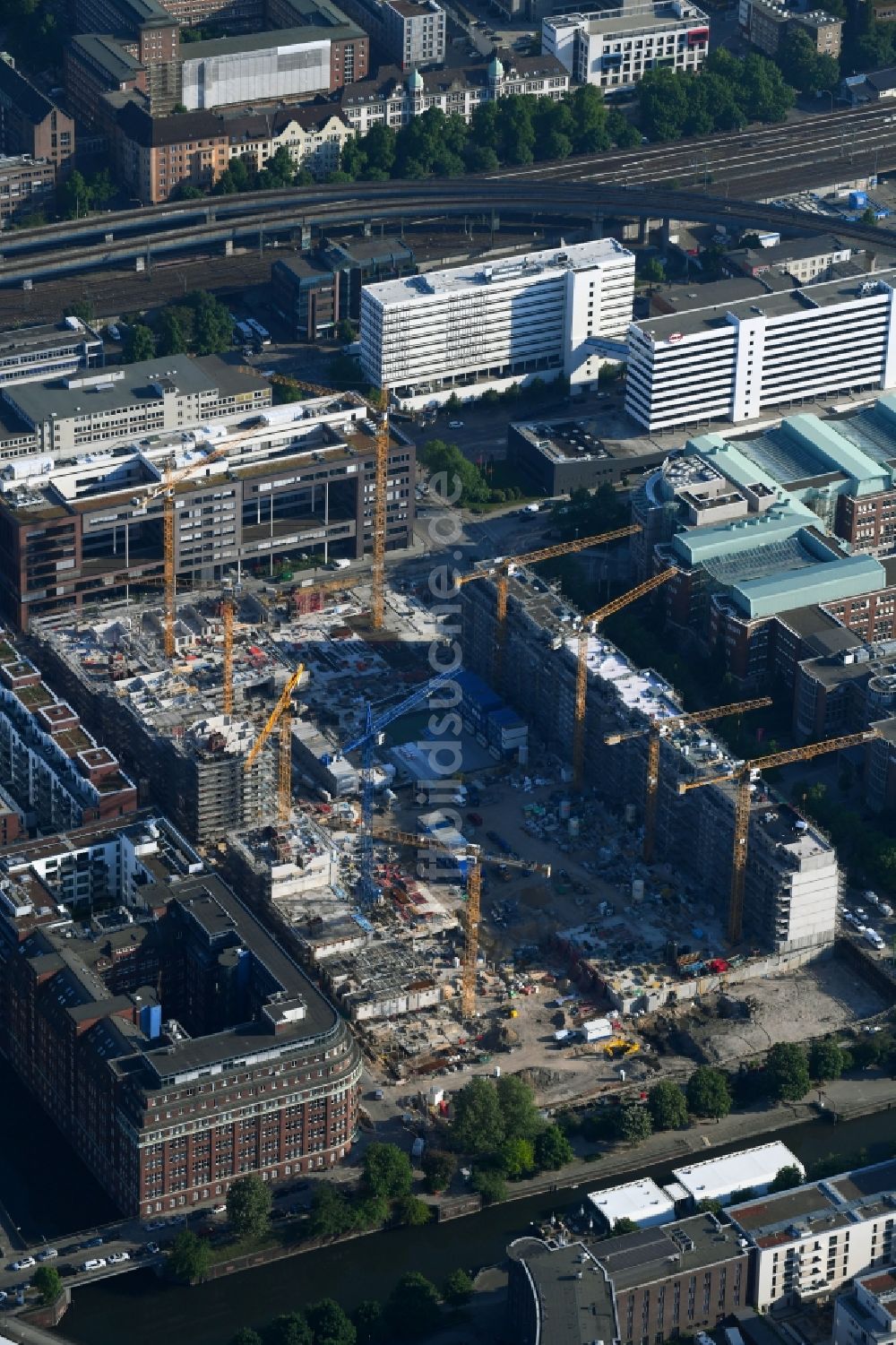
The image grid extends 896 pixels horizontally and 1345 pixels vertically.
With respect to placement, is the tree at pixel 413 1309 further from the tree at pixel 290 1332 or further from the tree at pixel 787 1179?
the tree at pixel 787 1179

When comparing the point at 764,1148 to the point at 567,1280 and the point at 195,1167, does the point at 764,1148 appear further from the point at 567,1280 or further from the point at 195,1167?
the point at 195,1167

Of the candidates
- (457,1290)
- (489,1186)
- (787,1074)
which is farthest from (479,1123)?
(787,1074)

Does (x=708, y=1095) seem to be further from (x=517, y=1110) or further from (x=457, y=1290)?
(x=457, y=1290)

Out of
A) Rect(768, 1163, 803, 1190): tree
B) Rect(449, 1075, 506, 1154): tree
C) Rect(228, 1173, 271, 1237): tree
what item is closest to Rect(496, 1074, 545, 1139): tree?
Rect(449, 1075, 506, 1154): tree

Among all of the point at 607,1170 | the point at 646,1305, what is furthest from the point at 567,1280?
the point at 607,1170

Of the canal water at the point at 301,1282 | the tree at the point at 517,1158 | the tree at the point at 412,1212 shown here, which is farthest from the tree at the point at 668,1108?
the tree at the point at 412,1212

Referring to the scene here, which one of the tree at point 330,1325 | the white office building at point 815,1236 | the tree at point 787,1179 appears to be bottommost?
the tree at point 330,1325

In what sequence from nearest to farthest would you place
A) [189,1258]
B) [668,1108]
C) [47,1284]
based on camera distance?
[47,1284] < [189,1258] < [668,1108]
